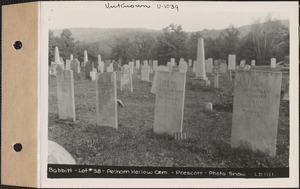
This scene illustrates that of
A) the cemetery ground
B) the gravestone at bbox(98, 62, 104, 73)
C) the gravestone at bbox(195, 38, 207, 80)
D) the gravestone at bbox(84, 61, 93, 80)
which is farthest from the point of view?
the gravestone at bbox(84, 61, 93, 80)

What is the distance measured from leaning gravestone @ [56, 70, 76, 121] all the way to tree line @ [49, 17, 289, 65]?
0.25 meters

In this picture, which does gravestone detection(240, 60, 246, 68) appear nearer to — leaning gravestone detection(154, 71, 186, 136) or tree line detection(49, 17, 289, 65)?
tree line detection(49, 17, 289, 65)

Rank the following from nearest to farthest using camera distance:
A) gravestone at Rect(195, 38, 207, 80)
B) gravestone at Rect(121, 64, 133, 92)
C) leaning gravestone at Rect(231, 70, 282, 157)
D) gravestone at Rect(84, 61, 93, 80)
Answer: leaning gravestone at Rect(231, 70, 282, 157) → gravestone at Rect(195, 38, 207, 80) → gravestone at Rect(84, 61, 93, 80) → gravestone at Rect(121, 64, 133, 92)

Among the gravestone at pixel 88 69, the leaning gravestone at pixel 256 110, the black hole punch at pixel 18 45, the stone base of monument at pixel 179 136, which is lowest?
the stone base of monument at pixel 179 136

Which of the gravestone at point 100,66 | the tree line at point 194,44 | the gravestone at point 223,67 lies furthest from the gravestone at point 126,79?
the gravestone at point 223,67

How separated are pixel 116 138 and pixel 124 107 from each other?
1.32 feet

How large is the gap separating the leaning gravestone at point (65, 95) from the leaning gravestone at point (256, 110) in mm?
1883

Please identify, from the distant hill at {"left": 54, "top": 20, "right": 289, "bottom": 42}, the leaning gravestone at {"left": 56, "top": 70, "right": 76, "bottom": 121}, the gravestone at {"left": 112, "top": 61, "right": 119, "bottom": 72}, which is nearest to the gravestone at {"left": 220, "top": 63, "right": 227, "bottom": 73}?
the distant hill at {"left": 54, "top": 20, "right": 289, "bottom": 42}

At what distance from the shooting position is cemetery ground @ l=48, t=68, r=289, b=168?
3115 mm

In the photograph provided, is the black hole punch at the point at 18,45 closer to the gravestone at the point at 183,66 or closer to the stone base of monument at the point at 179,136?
the gravestone at the point at 183,66

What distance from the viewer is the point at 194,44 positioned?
3.21 m

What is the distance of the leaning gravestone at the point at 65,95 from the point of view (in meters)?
3.33

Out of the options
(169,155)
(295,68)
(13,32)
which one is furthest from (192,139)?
(13,32)

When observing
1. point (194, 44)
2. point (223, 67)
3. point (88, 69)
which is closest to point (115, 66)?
point (88, 69)
